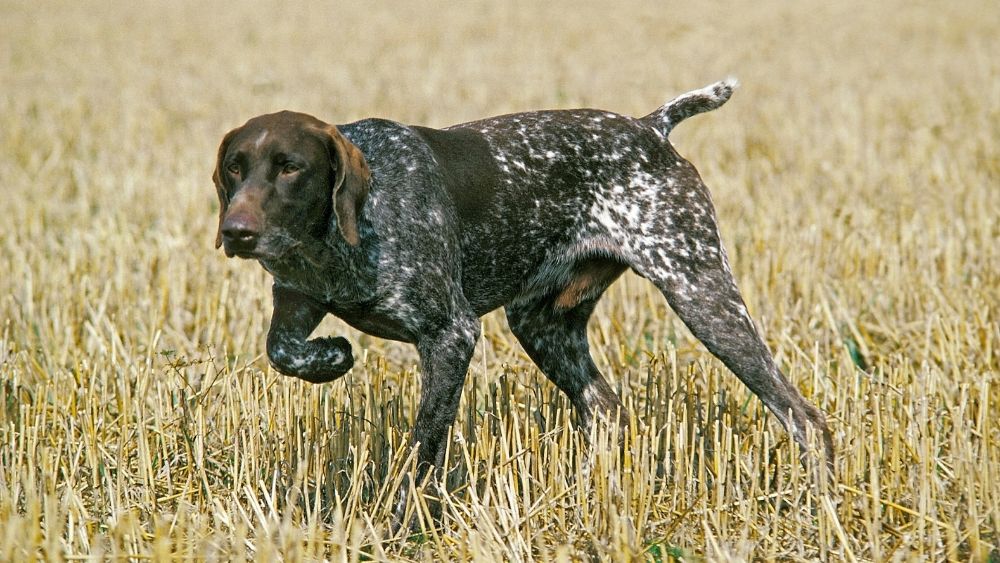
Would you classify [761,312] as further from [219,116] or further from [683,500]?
[219,116]

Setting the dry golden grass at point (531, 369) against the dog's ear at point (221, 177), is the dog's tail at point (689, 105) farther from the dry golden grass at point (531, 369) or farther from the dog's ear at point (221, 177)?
the dog's ear at point (221, 177)

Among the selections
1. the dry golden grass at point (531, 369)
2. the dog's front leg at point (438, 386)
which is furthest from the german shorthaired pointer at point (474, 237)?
the dry golden grass at point (531, 369)

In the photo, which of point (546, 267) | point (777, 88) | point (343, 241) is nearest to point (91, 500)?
point (343, 241)

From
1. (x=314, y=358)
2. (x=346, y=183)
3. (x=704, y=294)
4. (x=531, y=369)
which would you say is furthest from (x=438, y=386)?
(x=531, y=369)

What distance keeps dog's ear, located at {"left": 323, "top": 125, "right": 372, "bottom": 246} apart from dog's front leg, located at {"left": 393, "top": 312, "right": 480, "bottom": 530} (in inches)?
19.6

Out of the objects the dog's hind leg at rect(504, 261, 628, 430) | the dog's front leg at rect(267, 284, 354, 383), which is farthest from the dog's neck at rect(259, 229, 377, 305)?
the dog's hind leg at rect(504, 261, 628, 430)

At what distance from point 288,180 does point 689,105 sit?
192 cm

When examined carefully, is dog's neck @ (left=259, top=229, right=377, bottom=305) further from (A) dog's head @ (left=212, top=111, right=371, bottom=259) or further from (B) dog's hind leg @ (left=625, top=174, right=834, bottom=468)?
(B) dog's hind leg @ (left=625, top=174, right=834, bottom=468)

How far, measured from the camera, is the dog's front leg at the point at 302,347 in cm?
400

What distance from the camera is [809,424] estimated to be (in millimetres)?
4250

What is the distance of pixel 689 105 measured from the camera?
→ 4.95m

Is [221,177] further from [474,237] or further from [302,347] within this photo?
[474,237]

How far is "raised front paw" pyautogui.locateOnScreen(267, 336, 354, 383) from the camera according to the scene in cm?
399

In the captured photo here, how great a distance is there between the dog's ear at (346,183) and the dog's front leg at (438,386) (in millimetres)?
497
